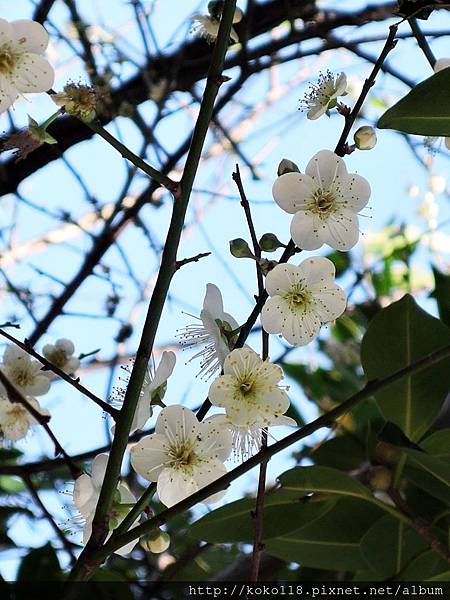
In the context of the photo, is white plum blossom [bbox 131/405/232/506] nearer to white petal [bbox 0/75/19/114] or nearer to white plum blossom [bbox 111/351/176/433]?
white plum blossom [bbox 111/351/176/433]

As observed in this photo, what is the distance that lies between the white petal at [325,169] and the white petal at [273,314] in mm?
159

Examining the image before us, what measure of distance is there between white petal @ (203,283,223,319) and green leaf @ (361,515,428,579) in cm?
37

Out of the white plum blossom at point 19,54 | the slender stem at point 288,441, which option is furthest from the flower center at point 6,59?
the slender stem at point 288,441

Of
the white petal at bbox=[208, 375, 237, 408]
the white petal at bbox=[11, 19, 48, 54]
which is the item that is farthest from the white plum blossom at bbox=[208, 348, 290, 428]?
the white petal at bbox=[11, 19, 48, 54]

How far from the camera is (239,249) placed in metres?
0.89

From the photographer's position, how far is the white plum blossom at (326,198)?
915mm

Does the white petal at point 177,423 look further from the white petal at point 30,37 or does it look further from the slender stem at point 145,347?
the white petal at point 30,37

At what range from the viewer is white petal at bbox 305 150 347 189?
92 centimetres

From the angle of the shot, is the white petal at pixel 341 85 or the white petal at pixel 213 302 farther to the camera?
the white petal at pixel 341 85

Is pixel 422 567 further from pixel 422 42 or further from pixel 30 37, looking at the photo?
pixel 30 37

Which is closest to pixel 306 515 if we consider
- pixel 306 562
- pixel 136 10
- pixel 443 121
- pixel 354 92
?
pixel 306 562

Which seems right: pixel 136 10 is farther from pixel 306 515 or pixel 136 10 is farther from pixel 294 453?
pixel 306 515

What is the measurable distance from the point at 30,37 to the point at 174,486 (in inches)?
20.0

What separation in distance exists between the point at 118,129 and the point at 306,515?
0.82 m
